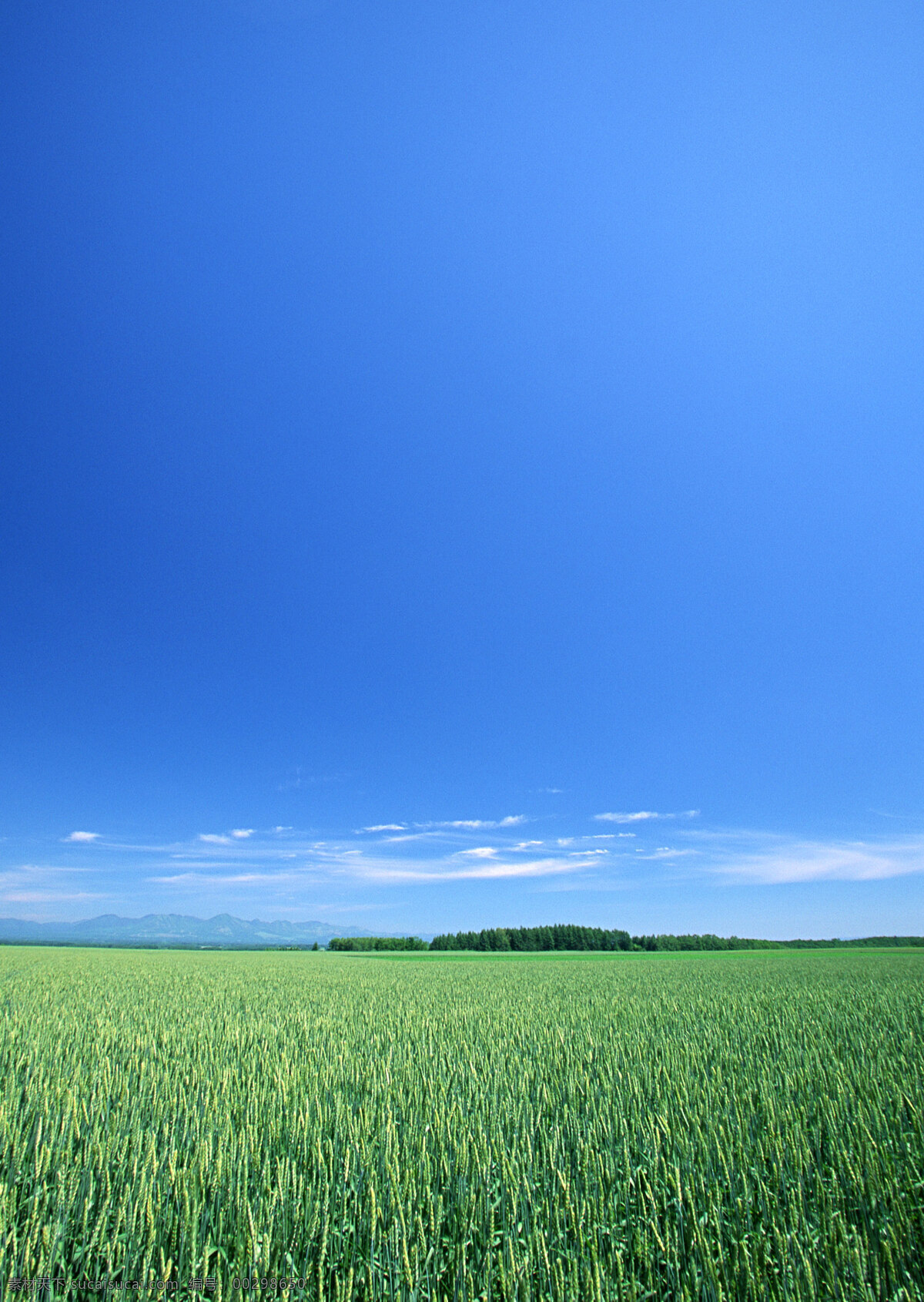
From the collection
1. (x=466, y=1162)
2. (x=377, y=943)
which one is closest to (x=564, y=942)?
(x=377, y=943)

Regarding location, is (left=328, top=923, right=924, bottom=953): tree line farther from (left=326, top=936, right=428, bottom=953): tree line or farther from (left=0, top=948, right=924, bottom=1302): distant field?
(left=0, top=948, right=924, bottom=1302): distant field

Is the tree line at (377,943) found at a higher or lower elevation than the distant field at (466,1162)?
lower

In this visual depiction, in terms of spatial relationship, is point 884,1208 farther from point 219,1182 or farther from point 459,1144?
point 219,1182

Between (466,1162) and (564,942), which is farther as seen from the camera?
(564,942)

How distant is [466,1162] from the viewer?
4055mm

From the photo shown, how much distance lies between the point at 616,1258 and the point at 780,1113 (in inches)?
132

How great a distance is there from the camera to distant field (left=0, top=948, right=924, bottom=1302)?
3.11 m

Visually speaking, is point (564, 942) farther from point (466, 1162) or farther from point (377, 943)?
point (466, 1162)

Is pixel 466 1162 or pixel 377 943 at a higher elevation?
pixel 466 1162

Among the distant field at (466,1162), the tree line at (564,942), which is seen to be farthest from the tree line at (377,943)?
the distant field at (466,1162)

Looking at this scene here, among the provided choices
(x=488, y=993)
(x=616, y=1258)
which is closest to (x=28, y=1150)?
(x=616, y=1258)

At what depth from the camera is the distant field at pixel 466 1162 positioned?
3.11m

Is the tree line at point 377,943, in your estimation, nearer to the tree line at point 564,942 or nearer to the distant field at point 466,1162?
the tree line at point 564,942

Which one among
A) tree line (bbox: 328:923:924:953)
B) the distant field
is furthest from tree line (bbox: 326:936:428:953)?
the distant field
